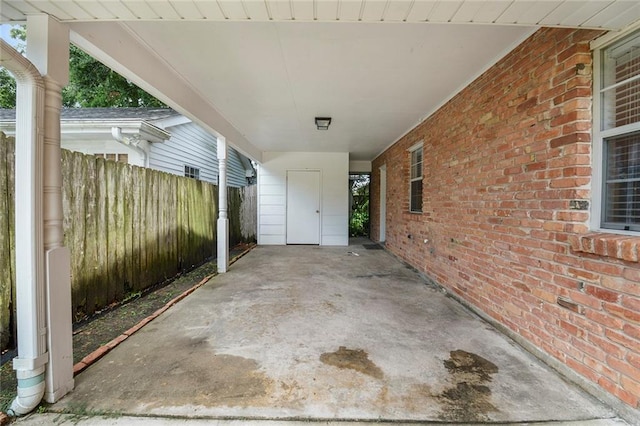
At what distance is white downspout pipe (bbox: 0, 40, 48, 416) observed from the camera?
158cm

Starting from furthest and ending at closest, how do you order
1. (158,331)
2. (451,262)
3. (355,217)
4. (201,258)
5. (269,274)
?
(355,217) → (201,258) → (269,274) → (451,262) → (158,331)

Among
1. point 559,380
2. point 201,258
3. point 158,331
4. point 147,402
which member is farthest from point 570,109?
point 201,258

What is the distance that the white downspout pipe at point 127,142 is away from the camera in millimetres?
5074

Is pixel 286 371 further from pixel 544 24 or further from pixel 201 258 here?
pixel 201 258

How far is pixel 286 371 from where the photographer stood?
1.97 metres

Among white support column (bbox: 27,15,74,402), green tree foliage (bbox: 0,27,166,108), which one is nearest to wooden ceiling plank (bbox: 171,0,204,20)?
white support column (bbox: 27,15,74,402)

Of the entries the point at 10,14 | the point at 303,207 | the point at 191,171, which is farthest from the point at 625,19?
the point at 191,171

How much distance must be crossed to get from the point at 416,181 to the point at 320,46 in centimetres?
353

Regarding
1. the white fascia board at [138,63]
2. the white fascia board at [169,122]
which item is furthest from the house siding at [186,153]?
the white fascia board at [138,63]

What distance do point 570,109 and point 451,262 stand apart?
2.19 meters

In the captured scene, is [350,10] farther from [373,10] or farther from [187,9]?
[187,9]

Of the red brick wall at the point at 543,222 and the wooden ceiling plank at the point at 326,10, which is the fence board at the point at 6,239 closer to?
the wooden ceiling plank at the point at 326,10

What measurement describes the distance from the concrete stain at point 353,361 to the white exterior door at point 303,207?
5787 millimetres

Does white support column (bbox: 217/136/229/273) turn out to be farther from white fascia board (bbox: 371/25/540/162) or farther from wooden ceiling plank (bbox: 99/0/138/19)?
white fascia board (bbox: 371/25/540/162)
